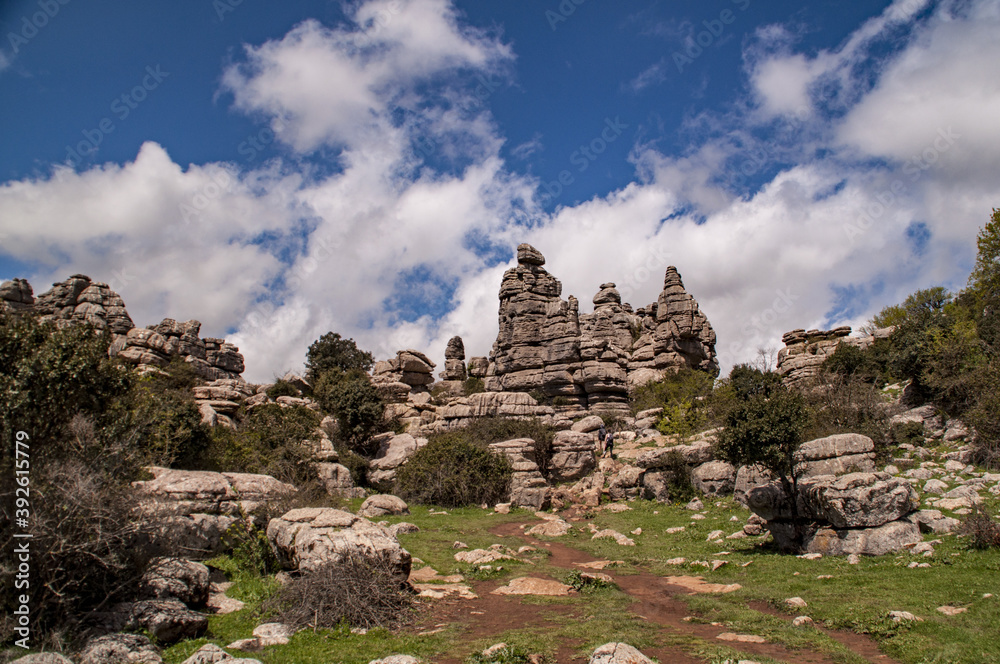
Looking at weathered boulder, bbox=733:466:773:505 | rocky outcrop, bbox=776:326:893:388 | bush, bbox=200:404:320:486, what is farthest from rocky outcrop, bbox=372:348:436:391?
weathered boulder, bbox=733:466:773:505

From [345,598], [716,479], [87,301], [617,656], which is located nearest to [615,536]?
[716,479]

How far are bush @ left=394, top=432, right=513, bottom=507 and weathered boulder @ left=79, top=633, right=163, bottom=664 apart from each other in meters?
16.7

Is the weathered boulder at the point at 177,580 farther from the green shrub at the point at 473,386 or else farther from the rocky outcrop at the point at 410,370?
the green shrub at the point at 473,386

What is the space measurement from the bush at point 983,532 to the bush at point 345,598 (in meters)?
11.2

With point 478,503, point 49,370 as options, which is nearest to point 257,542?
point 49,370

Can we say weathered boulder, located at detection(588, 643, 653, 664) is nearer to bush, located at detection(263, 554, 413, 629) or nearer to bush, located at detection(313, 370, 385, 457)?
bush, located at detection(263, 554, 413, 629)

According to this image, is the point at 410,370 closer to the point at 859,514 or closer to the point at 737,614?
the point at 859,514

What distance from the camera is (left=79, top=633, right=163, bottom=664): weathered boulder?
6461 millimetres

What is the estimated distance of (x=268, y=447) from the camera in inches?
930

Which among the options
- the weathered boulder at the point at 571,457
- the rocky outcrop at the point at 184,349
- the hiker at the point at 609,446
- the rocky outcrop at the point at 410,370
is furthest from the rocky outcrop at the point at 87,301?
the hiker at the point at 609,446

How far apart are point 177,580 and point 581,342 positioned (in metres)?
46.3

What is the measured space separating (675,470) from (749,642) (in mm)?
15999

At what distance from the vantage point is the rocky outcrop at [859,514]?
1203cm

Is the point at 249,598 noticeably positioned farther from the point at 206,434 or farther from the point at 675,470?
the point at 675,470
